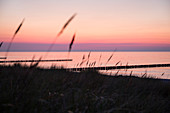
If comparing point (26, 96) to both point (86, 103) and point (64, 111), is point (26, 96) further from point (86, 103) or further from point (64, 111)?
point (86, 103)

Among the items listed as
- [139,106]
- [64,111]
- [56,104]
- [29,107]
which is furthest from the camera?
[139,106]

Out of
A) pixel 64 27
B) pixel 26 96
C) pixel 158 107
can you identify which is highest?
pixel 64 27

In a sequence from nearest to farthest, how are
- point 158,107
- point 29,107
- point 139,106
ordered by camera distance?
1. point 29,107
2. point 139,106
3. point 158,107

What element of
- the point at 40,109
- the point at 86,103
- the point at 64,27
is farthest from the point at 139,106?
the point at 64,27

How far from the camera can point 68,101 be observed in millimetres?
2666

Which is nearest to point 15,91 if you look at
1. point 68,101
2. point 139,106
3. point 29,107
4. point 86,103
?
point 29,107

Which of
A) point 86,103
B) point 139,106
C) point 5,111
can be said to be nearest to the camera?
point 5,111

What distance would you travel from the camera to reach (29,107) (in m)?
2.02

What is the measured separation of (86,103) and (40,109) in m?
0.74

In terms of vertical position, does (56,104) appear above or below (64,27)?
below

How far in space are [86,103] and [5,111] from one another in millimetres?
1136

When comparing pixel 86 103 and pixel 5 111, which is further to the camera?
pixel 86 103

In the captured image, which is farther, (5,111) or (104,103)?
(104,103)

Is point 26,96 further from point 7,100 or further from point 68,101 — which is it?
point 68,101
